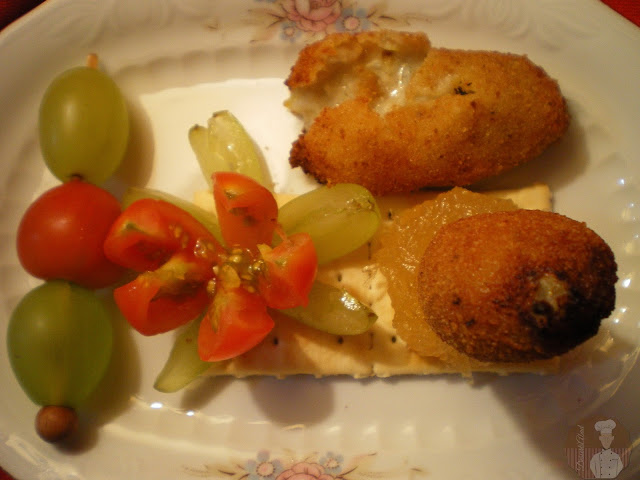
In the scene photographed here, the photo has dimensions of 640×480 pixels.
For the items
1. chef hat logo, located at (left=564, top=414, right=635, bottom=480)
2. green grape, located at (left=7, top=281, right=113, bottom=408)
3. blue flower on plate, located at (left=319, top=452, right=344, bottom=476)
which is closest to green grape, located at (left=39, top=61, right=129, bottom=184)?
green grape, located at (left=7, top=281, right=113, bottom=408)

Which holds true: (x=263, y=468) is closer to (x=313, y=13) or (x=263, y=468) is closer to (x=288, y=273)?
(x=288, y=273)

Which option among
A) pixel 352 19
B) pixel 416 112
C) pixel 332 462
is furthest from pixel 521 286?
pixel 352 19

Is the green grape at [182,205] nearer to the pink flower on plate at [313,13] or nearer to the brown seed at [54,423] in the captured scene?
the brown seed at [54,423]

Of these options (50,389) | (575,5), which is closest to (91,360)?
(50,389)

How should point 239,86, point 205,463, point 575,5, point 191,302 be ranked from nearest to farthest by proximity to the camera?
1. point 191,302
2. point 205,463
3. point 575,5
4. point 239,86

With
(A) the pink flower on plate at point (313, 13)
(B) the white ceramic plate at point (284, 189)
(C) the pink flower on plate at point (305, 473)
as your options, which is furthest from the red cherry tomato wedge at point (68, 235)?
(A) the pink flower on plate at point (313, 13)

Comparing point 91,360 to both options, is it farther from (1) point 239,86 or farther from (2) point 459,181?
(2) point 459,181
